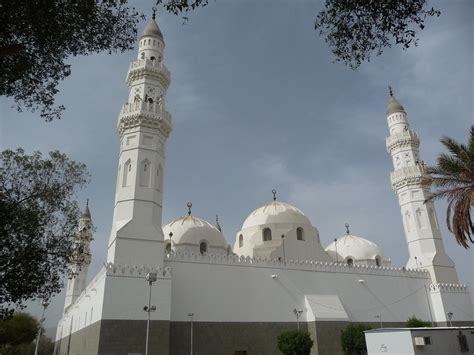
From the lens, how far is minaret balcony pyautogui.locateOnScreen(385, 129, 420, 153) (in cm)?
3044

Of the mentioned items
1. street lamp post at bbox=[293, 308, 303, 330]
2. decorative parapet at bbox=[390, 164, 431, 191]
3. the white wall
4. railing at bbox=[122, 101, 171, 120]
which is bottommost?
street lamp post at bbox=[293, 308, 303, 330]

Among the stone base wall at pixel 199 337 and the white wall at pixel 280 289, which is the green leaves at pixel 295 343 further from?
the white wall at pixel 280 289

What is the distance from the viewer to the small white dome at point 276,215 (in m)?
29.5

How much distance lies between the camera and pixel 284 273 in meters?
22.7

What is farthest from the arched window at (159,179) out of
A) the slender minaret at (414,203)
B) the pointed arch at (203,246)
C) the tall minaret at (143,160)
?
the slender minaret at (414,203)

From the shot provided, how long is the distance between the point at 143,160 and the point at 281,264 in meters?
9.70

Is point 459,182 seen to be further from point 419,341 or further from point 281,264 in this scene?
point 281,264

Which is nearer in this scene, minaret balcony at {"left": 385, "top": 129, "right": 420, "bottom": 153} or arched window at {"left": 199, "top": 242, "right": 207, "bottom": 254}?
arched window at {"left": 199, "top": 242, "right": 207, "bottom": 254}

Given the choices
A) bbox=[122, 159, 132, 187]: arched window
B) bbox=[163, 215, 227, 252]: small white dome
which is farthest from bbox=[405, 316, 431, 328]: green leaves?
bbox=[122, 159, 132, 187]: arched window

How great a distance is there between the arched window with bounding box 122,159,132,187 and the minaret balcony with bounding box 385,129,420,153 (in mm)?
20495

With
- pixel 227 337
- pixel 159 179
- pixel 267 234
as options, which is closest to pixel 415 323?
pixel 267 234

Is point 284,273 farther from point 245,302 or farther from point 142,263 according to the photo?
point 142,263

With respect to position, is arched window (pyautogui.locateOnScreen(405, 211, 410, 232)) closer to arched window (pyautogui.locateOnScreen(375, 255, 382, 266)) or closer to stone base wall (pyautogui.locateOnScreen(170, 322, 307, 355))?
arched window (pyautogui.locateOnScreen(375, 255, 382, 266))

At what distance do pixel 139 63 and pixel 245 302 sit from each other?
49.7 ft
